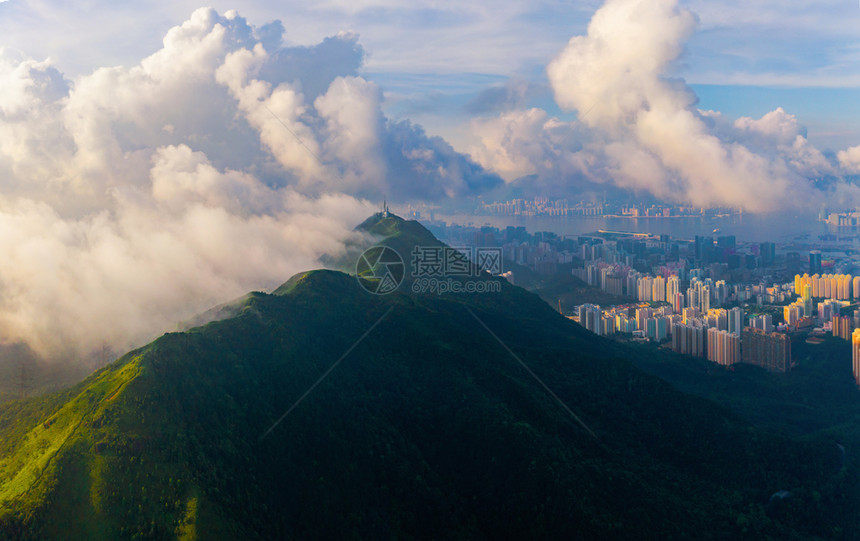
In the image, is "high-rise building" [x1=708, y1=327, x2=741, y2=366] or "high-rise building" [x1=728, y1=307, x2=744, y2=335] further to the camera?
"high-rise building" [x1=728, y1=307, x2=744, y2=335]

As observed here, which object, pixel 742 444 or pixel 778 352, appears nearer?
pixel 742 444

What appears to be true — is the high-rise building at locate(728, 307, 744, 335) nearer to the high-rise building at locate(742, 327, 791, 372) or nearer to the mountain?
the high-rise building at locate(742, 327, 791, 372)

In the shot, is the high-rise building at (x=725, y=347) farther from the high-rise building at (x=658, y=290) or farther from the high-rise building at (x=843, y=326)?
the high-rise building at (x=658, y=290)

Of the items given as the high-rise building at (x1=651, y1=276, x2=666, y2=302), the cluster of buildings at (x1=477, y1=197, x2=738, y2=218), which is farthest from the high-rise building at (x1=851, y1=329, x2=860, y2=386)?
the cluster of buildings at (x1=477, y1=197, x2=738, y2=218)

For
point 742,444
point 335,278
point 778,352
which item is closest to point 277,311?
point 335,278

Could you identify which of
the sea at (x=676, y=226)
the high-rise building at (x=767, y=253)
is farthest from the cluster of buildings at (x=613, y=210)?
the high-rise building at (x=767, y=253)

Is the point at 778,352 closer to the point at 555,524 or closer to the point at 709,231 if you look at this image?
the point at 555,524

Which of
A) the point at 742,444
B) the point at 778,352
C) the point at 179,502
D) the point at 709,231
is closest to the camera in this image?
the point at 179,502

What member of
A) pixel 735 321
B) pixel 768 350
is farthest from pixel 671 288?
pixel 768 350
